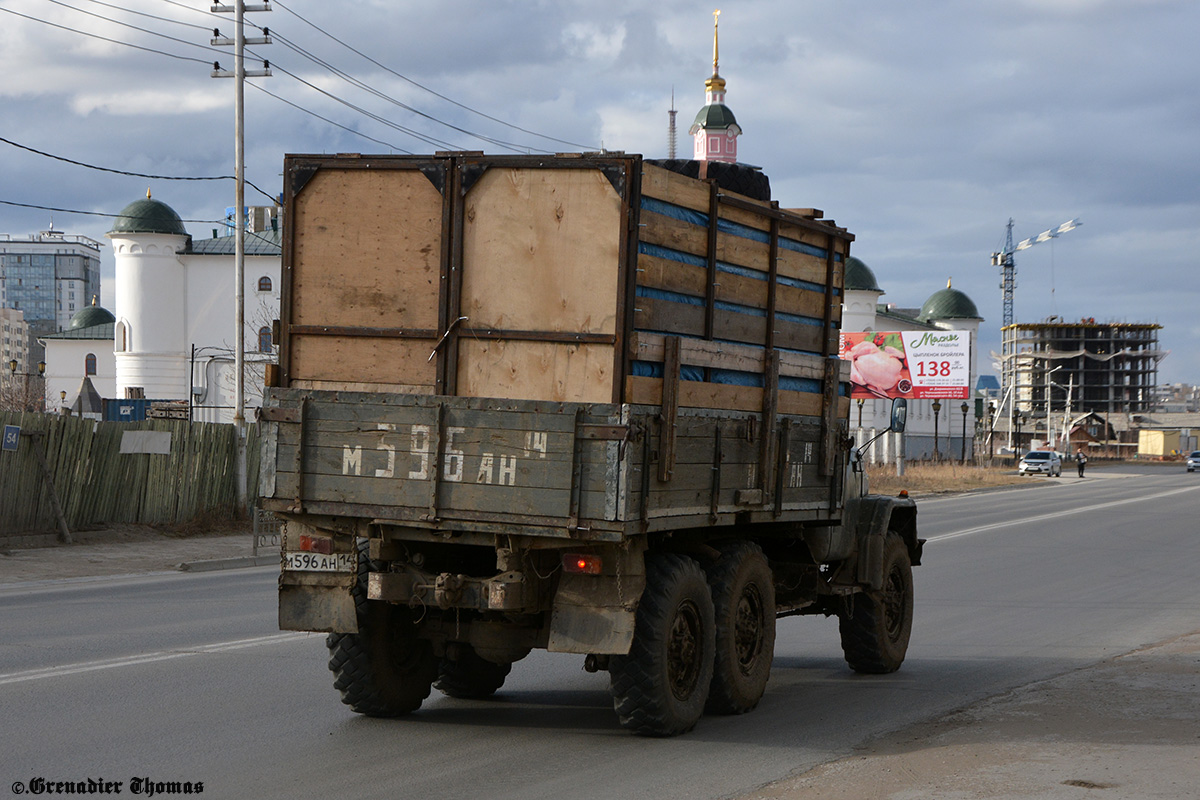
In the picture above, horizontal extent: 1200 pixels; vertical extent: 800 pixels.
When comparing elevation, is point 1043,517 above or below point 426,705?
below

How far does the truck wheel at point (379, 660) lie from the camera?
8117 mm

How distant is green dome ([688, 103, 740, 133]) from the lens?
9381cm

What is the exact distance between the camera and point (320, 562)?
7.65 metres

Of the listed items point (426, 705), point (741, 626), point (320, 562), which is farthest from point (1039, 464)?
point (320, 562)

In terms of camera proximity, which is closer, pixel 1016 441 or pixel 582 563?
pixel 582 563

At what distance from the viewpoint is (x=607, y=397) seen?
23.8ft

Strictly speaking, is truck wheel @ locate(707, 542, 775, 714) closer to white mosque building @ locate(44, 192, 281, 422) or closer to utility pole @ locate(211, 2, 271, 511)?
utility pole @ locate(211, 2, 271, 511)

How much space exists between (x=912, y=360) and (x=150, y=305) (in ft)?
139

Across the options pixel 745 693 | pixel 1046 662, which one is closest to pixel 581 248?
pixel 745 693

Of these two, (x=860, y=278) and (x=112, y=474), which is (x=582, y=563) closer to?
(x=112, y=474)

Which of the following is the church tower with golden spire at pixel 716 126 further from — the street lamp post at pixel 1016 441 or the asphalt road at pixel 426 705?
the asphalt road at pixel 426 705

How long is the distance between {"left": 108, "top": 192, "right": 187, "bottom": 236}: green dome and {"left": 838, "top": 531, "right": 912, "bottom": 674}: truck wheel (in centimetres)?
7050

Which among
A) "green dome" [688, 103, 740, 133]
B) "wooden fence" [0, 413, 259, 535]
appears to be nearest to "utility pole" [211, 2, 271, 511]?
"wooden fence" [0, 413, 259, 535]

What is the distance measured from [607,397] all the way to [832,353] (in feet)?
9.75
